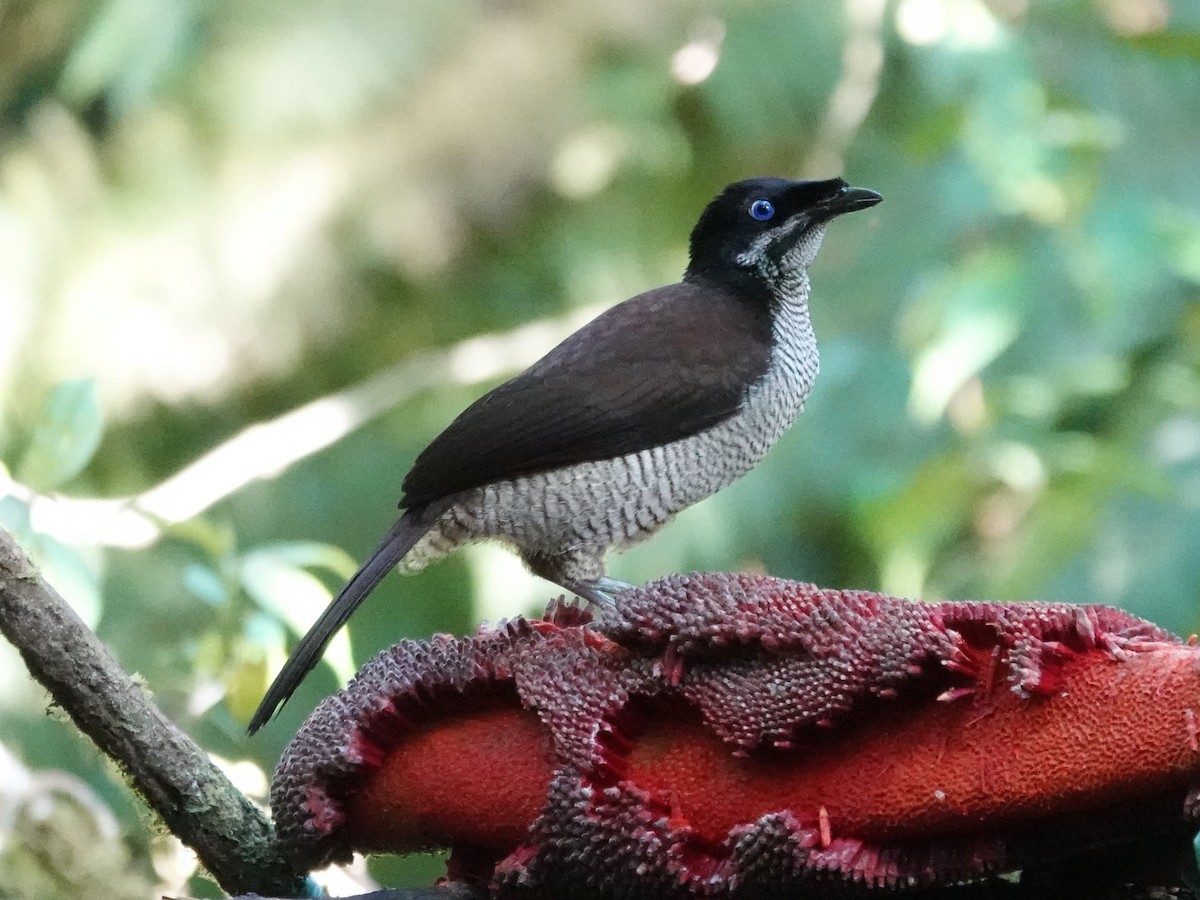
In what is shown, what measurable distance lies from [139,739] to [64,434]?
1.40ft

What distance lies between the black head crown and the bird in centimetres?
2

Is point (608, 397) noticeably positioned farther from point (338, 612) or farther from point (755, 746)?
point (755, 746)

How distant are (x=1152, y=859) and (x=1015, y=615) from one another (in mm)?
161

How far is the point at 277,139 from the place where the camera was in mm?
3510

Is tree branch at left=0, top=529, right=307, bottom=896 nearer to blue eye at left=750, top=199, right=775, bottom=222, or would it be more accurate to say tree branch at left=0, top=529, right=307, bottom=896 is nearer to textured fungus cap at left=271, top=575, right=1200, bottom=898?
textured fungus cap at left=271, top=575, right=1200, bottom=898

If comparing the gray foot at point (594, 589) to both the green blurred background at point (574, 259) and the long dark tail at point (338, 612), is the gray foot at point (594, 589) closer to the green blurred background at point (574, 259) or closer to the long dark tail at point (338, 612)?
the long dark tail at point (338, 612)

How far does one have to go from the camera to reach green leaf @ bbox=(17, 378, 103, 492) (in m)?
1.36

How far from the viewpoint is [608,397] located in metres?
1.55

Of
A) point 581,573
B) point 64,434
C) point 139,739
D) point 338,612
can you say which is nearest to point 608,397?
point 581,573

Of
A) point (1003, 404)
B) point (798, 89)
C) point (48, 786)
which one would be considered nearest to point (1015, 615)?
point (48, 786)

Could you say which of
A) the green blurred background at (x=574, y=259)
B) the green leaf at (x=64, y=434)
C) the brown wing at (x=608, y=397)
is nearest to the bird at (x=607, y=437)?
the brown wing at (x=608, y=397)

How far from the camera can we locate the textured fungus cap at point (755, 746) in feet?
2.61

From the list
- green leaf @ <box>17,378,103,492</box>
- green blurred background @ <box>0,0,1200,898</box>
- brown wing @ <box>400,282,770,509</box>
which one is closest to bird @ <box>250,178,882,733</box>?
brown wing @ <box>400,282,770,509</box>

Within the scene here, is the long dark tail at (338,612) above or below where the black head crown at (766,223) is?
below
